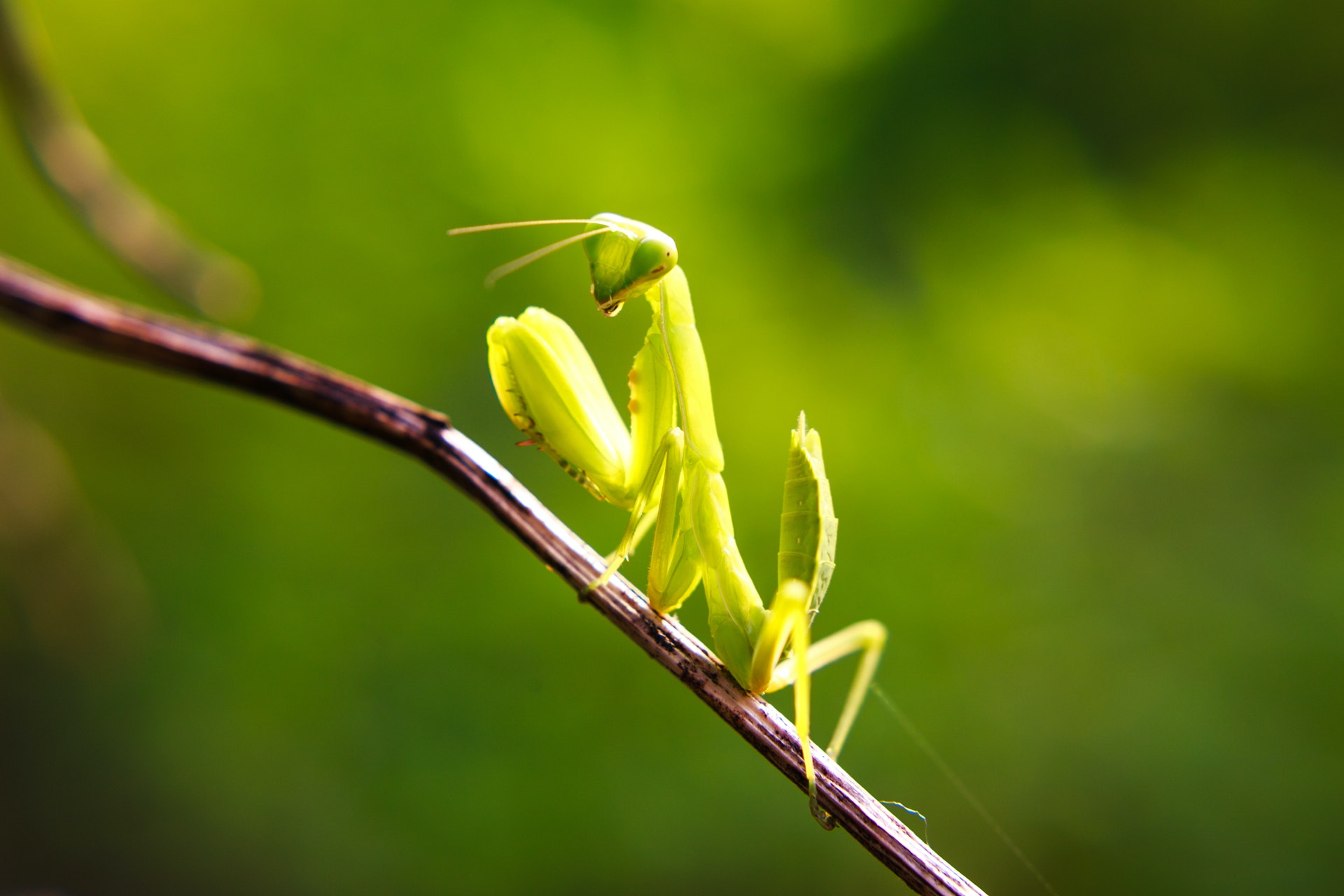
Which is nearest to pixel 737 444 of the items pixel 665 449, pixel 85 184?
pixel 665 449

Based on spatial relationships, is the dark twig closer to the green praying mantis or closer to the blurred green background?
the green praying mantis

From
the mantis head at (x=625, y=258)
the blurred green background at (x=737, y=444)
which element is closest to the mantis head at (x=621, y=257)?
the mantis head at (x=625, y=258)

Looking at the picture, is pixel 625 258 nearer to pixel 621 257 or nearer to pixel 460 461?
pixel 621 257

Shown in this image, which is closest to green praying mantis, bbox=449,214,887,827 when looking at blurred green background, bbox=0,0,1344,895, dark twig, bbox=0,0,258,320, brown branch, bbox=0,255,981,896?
brown branch, bbox=0,255,981,896

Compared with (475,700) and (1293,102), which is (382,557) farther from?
(1293,102)

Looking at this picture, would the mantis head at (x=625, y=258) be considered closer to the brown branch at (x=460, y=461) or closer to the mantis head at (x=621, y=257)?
the mantis head at (x=621, y=257)

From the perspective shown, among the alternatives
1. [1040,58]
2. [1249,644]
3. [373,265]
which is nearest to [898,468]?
[1249,644]

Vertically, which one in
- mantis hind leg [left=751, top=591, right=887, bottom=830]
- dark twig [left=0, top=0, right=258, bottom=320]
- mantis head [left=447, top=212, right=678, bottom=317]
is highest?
mantis head [left=447, top=212, right=678, bottom=317]
